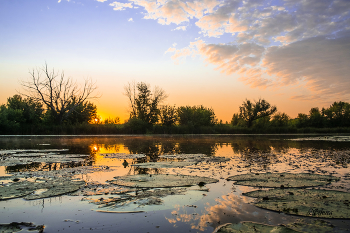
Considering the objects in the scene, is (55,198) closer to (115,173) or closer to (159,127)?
(115,173)

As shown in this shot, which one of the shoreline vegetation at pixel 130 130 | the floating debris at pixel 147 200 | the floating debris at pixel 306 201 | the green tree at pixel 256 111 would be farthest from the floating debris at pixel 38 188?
the green tree at pixel 256 111

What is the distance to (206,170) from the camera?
8.93 m

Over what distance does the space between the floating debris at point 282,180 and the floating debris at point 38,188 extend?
14.3 ft

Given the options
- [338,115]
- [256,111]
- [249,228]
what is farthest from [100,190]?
[338,115]

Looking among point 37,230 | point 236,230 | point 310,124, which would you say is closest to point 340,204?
point 236,230

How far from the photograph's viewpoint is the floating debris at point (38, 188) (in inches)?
214

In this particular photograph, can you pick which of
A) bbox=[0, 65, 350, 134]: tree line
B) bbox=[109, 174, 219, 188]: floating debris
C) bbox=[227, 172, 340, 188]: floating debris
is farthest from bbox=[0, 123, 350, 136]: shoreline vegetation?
bbox=[227, 172, 340, 188]: floating debris

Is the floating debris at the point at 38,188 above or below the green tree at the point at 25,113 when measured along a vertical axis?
below

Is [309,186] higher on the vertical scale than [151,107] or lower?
lower

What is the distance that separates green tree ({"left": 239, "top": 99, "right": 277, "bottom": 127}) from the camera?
67838 millimetres

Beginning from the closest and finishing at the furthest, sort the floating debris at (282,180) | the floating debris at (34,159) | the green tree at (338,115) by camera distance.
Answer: the floating debris at (282,180) → the floating debris at (34,159) → the green tree at (338,115)

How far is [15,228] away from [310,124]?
3235 inches

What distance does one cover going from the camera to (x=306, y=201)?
16.5 ft

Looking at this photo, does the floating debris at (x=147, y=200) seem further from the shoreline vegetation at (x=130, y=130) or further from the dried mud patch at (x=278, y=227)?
the shoreline vegetation at (x=130, y=130)
